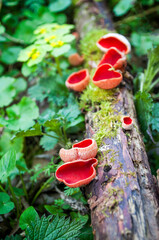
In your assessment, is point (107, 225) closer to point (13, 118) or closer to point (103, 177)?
point (103, 177)

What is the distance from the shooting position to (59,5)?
13.4 feet

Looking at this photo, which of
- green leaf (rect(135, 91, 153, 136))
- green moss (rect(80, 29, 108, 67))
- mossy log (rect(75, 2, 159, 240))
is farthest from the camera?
green moss (rect(80, 29, 108, 67))

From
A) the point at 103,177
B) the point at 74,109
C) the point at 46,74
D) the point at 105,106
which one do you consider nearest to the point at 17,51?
the point at 46,74

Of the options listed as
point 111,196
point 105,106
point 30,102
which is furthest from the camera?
point 30,102

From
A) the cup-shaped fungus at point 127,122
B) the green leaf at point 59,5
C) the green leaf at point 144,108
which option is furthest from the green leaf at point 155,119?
the green leaf at point 59,5

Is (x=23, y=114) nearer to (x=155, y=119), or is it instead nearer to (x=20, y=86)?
(x=20, y=86)

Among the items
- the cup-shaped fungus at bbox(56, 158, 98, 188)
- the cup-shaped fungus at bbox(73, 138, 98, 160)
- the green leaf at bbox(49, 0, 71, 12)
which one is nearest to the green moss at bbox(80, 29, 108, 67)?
the green leaf at bbox(49, 0, 71, 12)

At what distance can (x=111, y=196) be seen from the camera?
1.62 m

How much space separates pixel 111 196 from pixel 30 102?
1799mm

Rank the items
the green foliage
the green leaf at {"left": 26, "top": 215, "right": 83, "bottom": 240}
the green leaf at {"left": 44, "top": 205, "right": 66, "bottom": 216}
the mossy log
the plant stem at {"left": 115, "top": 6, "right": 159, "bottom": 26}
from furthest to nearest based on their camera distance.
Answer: the plant stem at {"left": 115, "top": 6, "right": 159, "bottom": 26}, the green foliage, the green leaf at {"left": 44, "top": 205, "right": 66, "bottom": 216}, the green leaf at {"left": 26, "top": 215, "right": 83, "bottom": 240}, the mossy log

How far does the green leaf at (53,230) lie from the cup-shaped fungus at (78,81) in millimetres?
1648

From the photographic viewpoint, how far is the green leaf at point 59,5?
4.04m

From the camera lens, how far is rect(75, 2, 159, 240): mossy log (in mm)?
1440

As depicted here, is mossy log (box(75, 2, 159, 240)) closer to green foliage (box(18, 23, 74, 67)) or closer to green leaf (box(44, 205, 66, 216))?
green leaf (box(44, 205, 66, 216))
